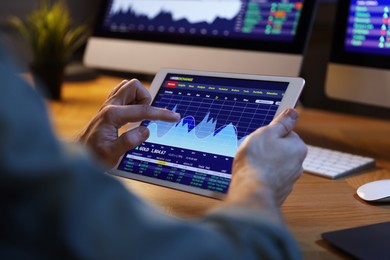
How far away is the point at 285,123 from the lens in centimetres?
74

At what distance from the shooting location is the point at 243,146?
Answer: 693 millimetres

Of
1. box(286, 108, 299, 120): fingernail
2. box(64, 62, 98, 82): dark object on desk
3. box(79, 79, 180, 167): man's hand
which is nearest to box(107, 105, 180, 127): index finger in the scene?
box(79, 79, 180, 167): man's hand

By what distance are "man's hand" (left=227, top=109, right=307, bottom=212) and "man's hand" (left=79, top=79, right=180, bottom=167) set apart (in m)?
Answer: 0.24

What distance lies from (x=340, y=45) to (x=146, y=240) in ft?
3.03

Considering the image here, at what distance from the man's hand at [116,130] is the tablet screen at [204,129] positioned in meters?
0.02

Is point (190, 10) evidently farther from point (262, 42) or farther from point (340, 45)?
point (340, 45)

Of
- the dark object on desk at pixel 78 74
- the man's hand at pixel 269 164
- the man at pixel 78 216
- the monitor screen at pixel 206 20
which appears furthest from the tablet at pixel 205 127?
the dark object on desk at pixel 78 74

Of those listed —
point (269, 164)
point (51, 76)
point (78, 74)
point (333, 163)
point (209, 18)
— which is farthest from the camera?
point (78, 74)

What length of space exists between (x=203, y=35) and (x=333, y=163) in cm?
60

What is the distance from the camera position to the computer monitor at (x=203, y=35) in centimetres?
134

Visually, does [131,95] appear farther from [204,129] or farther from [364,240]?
[364,240]

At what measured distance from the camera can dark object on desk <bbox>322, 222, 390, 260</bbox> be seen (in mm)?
653

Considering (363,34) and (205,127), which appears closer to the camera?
(205,127)

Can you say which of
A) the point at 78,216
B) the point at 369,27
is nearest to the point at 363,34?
the point at 369,27
